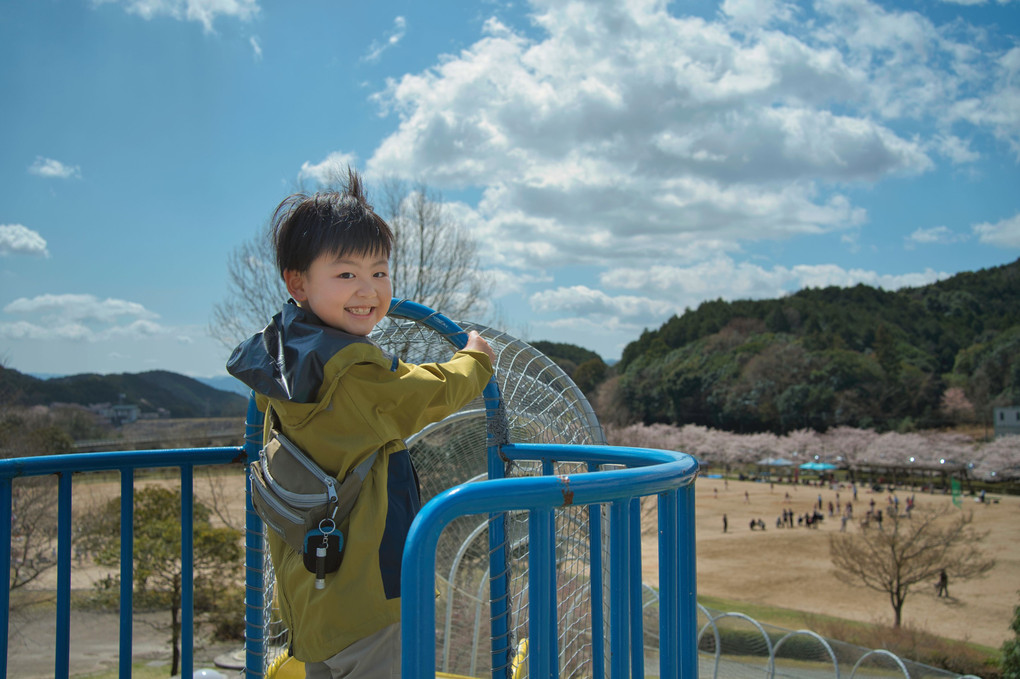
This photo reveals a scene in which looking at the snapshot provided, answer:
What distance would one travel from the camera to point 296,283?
1988 millimetres

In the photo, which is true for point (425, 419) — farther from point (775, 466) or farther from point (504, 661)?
point (775, 466)

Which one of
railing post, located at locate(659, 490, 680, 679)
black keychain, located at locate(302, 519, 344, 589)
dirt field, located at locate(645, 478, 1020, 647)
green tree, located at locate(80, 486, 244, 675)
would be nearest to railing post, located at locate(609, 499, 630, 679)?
railing post, located at locate(659, 490, 680, 679)

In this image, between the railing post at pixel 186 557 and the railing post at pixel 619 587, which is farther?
the railing post at pixel 186 557

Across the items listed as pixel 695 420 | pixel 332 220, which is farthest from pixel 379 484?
pixel 695 420

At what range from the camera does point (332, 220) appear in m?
1.87

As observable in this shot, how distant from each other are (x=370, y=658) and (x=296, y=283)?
95 centimetres

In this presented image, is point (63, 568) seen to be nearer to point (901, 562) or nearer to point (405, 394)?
point (405, 394)

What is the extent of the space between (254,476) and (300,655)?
0.45 metres

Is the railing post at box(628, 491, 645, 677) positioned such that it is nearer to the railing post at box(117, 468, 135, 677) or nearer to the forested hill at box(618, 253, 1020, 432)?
the railing post at box(117, 468, 135, 677)

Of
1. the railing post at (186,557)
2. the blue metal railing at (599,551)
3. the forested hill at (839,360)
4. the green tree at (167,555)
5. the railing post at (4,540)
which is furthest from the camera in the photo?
the forested hill at (839,360)

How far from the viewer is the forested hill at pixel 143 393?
60.1 meters

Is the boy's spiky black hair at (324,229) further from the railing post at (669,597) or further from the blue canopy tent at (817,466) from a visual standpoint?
the blue canopy tent at (817,466)

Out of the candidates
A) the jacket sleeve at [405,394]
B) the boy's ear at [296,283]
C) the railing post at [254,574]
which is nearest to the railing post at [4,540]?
the railing post at [254,574]

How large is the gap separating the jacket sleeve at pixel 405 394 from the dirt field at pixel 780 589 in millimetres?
14053
